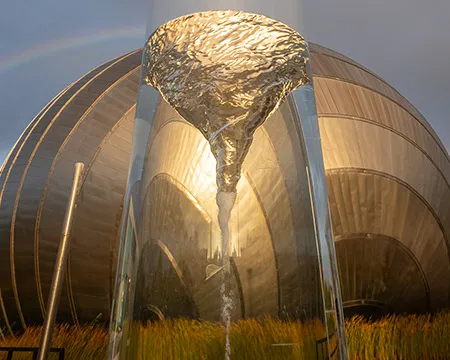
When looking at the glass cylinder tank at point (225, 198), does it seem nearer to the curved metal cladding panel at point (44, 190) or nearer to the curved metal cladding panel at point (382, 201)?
the curved metal cladding panel at point (382, 201)

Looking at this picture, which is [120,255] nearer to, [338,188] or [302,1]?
[302,1]

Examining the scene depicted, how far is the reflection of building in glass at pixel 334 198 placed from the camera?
2.41 m

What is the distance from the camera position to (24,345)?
9.11ft

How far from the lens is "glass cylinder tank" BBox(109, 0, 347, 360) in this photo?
0.51 metres

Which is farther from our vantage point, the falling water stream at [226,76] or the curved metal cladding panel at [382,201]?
the curved metal cladding panel at [382,201]

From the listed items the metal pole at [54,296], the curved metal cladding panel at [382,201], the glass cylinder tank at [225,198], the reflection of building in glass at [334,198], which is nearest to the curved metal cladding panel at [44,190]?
the reflection of building in glass at [334,198]

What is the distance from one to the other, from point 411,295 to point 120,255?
7.69ft

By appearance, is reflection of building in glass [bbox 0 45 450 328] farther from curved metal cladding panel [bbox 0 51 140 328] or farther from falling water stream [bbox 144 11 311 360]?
falling water stream [bbox 144 11 311 360]

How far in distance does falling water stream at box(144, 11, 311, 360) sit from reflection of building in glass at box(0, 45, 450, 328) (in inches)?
74.5

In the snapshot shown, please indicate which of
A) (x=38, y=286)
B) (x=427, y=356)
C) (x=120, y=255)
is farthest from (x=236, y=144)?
(x=38, y=286)

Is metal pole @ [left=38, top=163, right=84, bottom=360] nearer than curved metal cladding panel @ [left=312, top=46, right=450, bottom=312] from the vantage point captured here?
Yes

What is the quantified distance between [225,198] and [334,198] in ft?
6.36

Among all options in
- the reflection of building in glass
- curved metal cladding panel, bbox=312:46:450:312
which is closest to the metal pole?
the reflection of building in glass

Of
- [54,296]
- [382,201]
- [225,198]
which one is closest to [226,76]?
[225,198]
